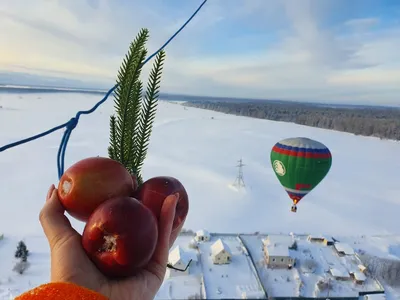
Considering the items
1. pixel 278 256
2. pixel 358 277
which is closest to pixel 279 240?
pixel 278 256

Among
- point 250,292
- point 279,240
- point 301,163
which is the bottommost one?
point 250,292

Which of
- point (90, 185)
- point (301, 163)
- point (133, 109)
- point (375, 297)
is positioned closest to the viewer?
point (90, 185)

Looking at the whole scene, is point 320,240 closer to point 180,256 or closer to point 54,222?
point 180,256

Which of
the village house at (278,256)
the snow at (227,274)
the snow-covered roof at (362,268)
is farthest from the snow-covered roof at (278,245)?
the snow-covered roof at (362,268)

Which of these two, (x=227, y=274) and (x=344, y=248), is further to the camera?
(x=344, y=248)

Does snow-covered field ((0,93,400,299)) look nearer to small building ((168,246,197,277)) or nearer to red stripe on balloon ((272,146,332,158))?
small building ((168,246,197,277))

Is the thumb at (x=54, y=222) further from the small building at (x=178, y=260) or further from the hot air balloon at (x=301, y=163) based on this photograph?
the small building at (x=178, y=260)

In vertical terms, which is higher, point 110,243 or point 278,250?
point 110,243
